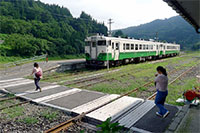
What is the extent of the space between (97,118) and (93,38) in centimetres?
1311

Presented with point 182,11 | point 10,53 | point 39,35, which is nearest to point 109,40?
point 182,11

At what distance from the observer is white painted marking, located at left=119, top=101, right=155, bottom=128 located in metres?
4.91

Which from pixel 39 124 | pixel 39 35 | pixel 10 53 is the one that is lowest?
pixel 39 124

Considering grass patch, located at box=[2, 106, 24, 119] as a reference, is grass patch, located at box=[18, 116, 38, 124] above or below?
below

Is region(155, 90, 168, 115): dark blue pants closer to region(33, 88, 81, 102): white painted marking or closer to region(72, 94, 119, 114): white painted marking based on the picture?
region(72, 94, 119, 114): white painted marking

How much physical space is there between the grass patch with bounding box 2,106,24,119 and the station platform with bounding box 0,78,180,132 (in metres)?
0.82

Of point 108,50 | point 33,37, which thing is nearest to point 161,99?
point 108,50

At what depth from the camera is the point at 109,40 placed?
55.2ft

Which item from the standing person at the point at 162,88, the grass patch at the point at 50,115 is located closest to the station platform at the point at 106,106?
the standing person at the point at 162,88

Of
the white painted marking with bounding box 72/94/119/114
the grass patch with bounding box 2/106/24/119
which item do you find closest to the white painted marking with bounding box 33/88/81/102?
the grass patch with bounding box 2/106/24/119

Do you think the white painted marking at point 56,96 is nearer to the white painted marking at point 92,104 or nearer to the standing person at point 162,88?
the white painted marking at point 92,104

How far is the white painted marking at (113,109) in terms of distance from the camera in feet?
17.8

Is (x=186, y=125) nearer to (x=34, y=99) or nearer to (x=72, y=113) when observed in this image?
(x=72, y=113)

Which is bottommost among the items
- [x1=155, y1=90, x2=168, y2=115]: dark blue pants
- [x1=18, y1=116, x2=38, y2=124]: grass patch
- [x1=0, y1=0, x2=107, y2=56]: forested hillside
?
[x1=18, y1=116, x2=38, y2=124]: grass patch
